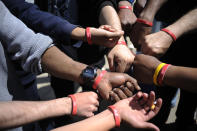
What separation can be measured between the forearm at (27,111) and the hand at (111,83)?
238mm

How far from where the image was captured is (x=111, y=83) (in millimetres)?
1072

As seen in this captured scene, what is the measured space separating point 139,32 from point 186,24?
0.31m

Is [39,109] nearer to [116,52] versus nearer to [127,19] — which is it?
[116,52]

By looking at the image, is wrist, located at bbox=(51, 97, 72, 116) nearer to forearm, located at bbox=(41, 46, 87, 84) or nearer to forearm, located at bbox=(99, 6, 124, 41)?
forearm, located at bbox=(41, 46, 87, 84)

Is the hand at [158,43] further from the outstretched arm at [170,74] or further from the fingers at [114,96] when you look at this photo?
the fingers at [114,96]

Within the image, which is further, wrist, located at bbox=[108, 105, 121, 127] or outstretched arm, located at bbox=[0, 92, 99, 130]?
wrist, located at bbox=[108, 105, 121, 127]

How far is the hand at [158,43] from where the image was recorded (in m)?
1.13

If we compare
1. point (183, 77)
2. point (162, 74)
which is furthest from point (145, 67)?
point (183, 77)

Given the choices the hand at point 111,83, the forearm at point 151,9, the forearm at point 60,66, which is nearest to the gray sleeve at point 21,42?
the forearm at point 60,66

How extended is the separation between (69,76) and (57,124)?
78 cm

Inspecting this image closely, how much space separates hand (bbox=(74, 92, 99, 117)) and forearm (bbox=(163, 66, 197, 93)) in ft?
1.45

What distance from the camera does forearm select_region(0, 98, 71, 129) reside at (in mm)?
660

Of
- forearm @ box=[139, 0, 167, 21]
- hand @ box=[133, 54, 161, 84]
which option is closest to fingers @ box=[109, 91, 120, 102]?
hand @ box=[133, 54, 161, 84]

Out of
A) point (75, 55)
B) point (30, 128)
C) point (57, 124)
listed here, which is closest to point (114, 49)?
point (75, 55)
